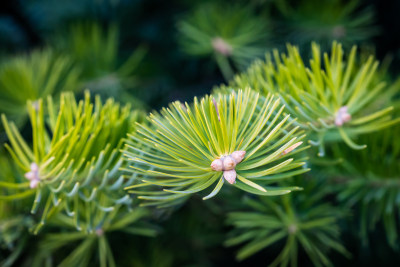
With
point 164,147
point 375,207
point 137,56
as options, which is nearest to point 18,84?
point 137,56

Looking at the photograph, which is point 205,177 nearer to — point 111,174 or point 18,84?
point 111,174

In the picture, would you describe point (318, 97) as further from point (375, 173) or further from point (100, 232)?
point (100, 232)

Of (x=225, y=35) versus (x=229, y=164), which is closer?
(x=229, y=164)

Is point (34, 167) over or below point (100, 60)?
below

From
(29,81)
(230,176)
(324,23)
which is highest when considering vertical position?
(324,23)

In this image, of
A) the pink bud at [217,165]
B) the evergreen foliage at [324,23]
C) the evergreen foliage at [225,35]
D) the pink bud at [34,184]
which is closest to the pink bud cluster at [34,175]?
the pink bud at [34,184]

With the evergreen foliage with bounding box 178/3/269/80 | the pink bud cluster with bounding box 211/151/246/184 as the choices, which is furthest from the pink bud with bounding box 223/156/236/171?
the evergreen foliage with bounding box 178/3/269/80

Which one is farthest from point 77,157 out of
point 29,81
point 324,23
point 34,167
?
point 324,23
